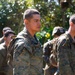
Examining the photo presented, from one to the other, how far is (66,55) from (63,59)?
7 centimetres

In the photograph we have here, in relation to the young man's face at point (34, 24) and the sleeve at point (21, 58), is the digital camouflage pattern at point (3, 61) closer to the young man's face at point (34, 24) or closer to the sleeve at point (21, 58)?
the young man's face at point (34, 24)

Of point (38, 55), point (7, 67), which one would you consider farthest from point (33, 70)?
point (7, 67)

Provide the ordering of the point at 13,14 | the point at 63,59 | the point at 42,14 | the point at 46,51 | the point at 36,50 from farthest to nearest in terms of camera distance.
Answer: the point at 13,14, the point at 42,14, the point at 46,51, the point at 63,59, the point at 36,50

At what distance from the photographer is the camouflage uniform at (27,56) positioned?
4305 mm

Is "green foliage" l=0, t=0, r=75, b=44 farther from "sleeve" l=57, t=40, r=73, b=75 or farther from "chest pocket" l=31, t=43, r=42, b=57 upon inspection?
"chest pocket" l=31, t=43, r=42, b=57

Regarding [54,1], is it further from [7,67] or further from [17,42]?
[17,42]

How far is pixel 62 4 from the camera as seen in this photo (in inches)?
686

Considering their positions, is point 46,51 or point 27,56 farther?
point 46,51

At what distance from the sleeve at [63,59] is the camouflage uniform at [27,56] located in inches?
20.5

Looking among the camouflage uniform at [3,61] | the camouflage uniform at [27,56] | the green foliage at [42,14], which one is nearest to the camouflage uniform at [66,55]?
the camouflage uniform at [27,56]

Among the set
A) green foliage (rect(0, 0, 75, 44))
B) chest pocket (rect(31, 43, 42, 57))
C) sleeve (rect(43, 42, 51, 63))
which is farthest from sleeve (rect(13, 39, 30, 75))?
green foliage (rect(0, 0, 75, 44))

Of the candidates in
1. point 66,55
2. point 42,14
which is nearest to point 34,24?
point 66,55

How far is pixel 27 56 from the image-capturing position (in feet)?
14.2

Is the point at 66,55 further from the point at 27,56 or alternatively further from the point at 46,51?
the point at 46,51
